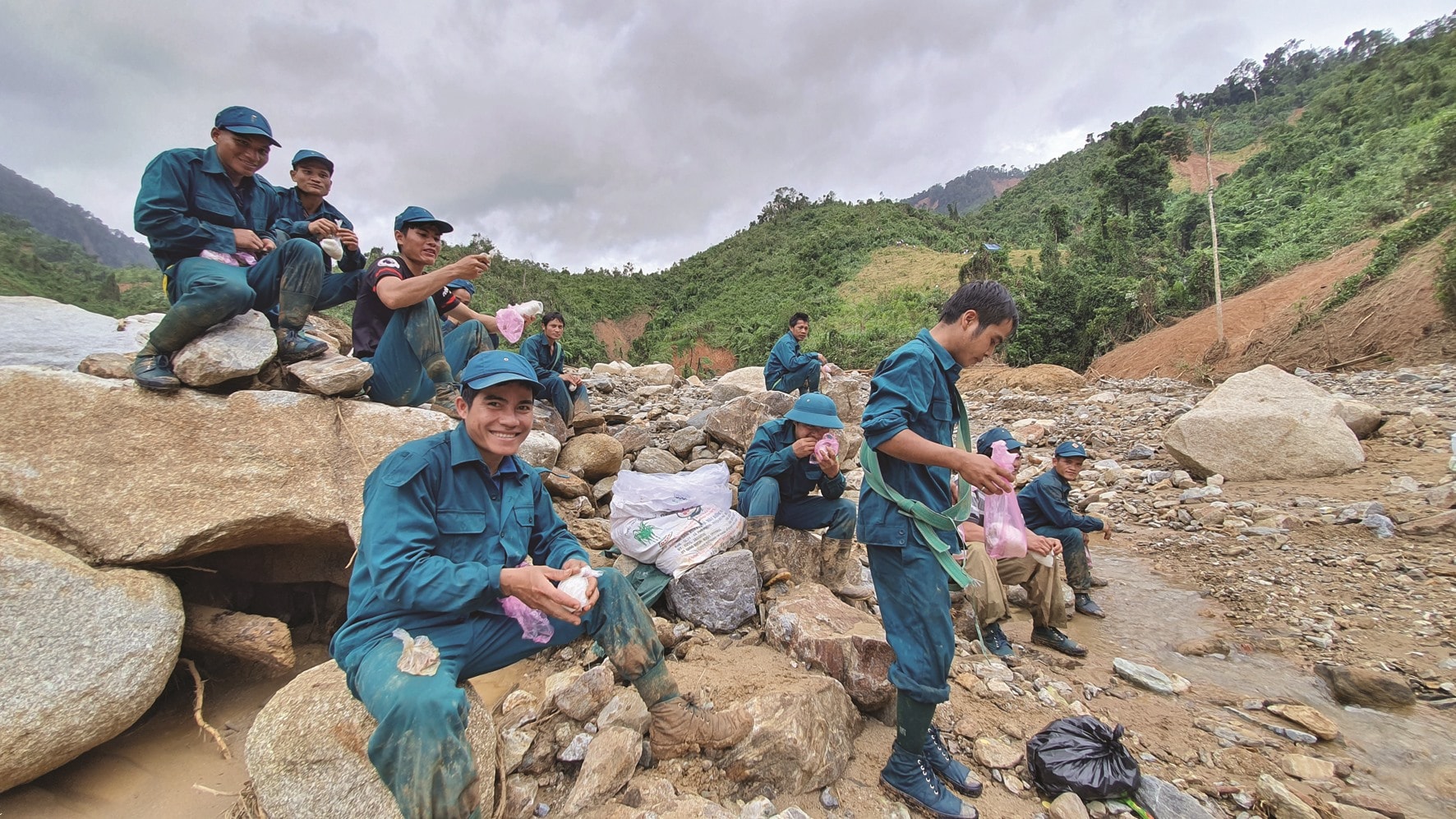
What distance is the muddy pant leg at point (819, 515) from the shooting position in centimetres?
393

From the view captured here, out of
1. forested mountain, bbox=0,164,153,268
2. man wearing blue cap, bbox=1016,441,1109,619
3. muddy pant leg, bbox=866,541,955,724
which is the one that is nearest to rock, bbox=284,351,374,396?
muddy pant leg, bbox=866,541,955,724

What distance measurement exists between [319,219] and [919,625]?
4.10 metres

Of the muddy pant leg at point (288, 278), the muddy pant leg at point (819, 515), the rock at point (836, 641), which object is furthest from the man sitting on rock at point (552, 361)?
the rock at point (836, 641)

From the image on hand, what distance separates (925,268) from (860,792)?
32.3m

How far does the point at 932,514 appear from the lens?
7.37 ft

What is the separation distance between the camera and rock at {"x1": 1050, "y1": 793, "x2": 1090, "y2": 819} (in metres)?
2.22

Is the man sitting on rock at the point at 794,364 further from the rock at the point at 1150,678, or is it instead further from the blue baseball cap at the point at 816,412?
the rock at the point at 1150,678

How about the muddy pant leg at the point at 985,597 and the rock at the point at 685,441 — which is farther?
the rock at the point at 685,441

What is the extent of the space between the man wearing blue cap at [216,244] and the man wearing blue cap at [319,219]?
14cm

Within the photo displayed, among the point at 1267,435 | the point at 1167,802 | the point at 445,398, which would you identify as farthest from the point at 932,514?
the point at 1267,435

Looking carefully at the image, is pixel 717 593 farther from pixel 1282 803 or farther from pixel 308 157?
pixel 308 157

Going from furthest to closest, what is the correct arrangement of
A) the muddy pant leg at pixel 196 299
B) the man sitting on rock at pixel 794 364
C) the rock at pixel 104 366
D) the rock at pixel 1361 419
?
the man sitting on rock at pixel 794 364
the rock at pixel 1361 419
the rock at pixel 104 366
the muddy pant leg at pixel 196 299

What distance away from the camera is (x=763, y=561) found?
3.67m

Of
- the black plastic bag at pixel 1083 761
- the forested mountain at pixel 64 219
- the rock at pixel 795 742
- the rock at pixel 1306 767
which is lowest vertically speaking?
the rock at pixel 1306 767
